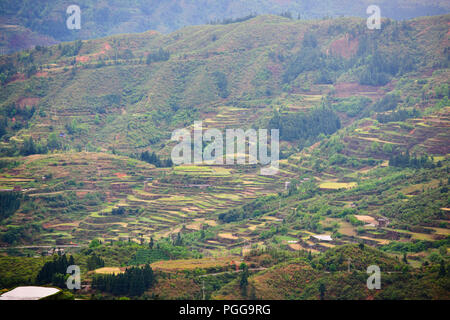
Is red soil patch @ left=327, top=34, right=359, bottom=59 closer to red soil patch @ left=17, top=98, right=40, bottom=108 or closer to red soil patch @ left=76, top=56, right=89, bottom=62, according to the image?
red soil patch @ left=76, top=56, right=89, bottom=62

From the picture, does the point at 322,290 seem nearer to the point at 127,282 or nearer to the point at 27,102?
the point at 127,282

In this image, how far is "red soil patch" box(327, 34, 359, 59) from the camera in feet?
239

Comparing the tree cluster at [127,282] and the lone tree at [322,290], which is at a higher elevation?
the tree cluster at [127,282]

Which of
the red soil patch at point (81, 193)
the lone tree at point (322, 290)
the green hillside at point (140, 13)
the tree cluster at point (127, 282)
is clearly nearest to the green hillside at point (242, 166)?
the lone tree at point (322, 290)

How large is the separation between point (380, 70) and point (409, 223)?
3259 centimetres

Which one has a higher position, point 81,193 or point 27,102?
point 27,102

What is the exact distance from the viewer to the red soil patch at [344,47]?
72.9 m

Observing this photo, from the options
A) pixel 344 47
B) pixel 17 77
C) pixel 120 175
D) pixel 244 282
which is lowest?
pixel 244 282

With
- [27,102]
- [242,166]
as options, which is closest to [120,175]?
[242,166]

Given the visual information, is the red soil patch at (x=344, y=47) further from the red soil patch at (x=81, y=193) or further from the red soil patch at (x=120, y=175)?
the red soil patch at (x=81, y=193)

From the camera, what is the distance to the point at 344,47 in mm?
73688

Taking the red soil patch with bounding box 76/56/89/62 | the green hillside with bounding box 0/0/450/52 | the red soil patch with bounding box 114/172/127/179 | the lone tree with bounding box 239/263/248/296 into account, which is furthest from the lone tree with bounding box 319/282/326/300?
the green hillside with bounding box 0/0/450/52

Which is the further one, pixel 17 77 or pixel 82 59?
pixel 82 59
